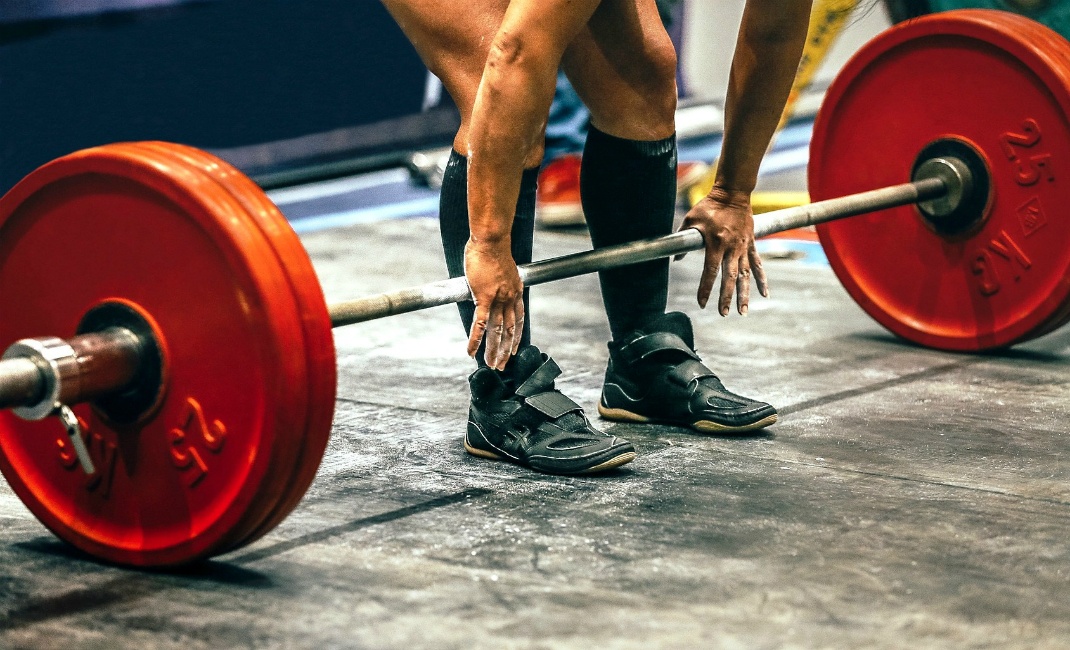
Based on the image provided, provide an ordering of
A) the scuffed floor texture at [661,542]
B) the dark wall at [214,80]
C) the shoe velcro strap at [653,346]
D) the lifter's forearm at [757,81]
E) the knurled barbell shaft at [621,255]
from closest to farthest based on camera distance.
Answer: the scuffed floor texture at [661,542], the knurled barbell shaft at [621,255], the lifter's forearm at [757,81], the shoe velcro strap at [653,346], the dark wall at [214,80]

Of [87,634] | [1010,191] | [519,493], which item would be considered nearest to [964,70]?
[1010,191]

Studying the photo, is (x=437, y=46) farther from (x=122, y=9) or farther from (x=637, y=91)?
(x=122, y=9)

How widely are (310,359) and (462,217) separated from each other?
1.81 feet

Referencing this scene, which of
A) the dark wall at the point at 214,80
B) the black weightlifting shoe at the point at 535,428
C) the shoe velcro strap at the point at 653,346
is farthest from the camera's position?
the dark wall at the point at 214,80

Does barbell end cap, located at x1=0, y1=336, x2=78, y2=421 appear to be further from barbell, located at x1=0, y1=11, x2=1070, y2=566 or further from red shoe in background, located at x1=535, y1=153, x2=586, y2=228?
red shoe in background, located at x1=535, y1=153, x2=586, y2=228

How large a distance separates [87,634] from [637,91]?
1.02m

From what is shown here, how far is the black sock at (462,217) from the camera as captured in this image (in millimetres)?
1799

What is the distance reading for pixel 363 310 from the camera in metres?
1.48

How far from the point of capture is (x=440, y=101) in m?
4.69

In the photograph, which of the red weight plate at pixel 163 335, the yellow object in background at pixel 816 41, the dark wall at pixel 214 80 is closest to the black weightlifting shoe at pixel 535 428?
the red weight plate at pixel 163 335

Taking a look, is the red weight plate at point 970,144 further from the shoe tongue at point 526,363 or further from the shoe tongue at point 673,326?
the shoe tongue at point 526,363

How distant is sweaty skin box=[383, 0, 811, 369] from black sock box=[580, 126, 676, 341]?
0.03m

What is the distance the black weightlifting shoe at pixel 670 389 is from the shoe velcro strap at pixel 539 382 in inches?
7.5

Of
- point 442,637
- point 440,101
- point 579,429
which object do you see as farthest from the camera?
point 440,101
